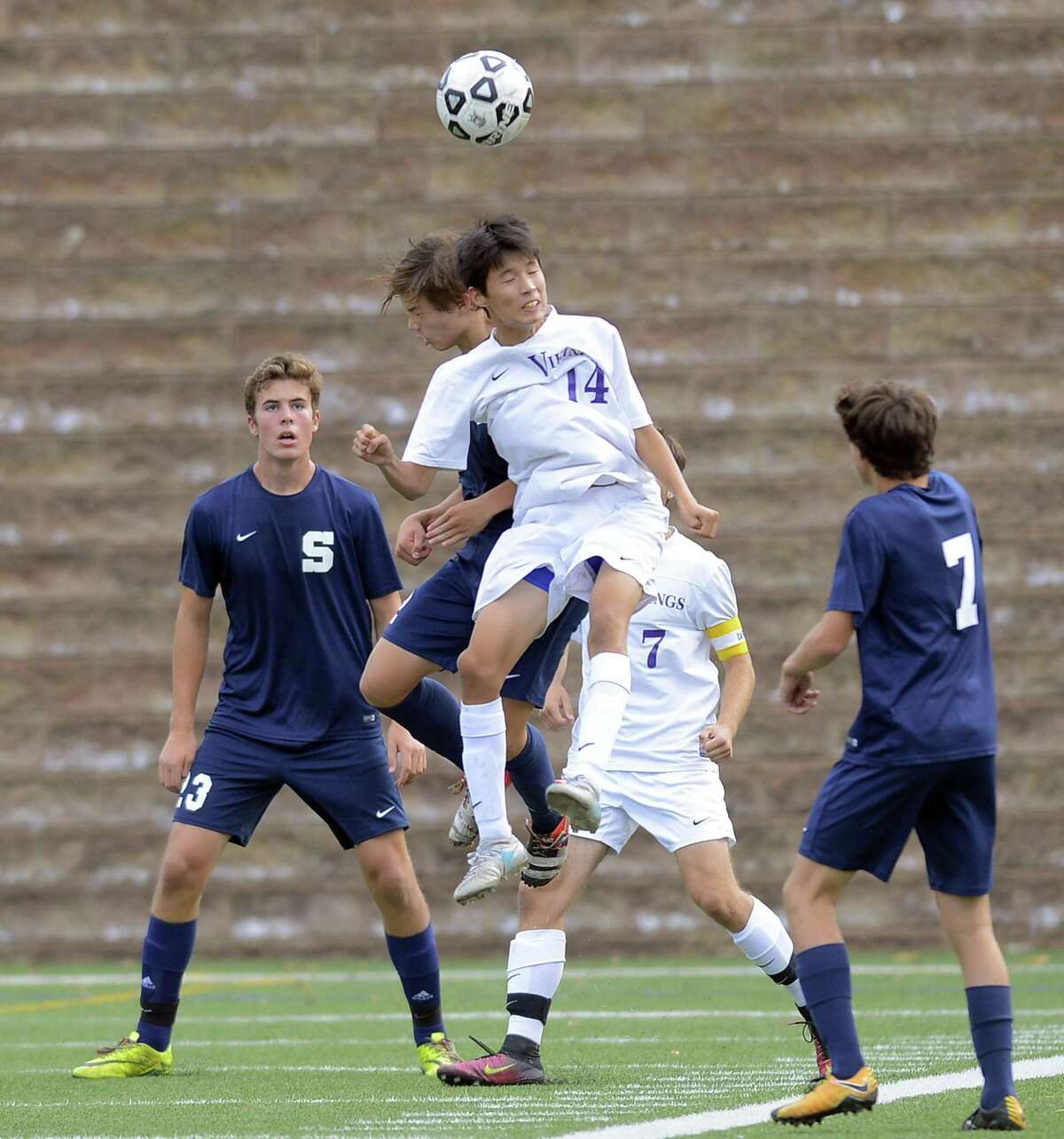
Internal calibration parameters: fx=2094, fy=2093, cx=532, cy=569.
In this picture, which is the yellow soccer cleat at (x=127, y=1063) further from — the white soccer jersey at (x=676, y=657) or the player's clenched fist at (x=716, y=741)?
the player's clenched fist at (x=716, y=741)

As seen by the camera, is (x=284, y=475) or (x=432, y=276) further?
(x=284, y=475)

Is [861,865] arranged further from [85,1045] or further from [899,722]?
[85,1045]

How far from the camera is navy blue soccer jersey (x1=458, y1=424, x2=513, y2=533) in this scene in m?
6.29

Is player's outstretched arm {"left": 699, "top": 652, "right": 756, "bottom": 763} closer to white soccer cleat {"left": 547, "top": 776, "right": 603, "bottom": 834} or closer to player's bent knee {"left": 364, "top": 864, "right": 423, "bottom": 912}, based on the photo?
white soccer cleat {"left": 547, "top": 776, "right": 603, "bottom": 834}

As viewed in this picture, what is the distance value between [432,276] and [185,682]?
1.55 meters

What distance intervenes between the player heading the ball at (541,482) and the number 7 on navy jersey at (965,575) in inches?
37.1

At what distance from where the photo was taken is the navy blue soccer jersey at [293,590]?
6.60 meters

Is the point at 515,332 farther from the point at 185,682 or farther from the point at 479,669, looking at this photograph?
the point at 185,682

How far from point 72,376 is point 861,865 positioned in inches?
375

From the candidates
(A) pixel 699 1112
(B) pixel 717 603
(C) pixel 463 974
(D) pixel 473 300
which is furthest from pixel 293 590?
(C) pixel 463 974

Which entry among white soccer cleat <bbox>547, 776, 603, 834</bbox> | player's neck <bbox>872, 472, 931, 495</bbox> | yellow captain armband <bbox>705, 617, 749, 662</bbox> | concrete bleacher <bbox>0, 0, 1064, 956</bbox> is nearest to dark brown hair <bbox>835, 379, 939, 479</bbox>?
player's neck <bbox>872, 472, 931, 495</bbox>

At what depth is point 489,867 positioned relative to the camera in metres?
5.73

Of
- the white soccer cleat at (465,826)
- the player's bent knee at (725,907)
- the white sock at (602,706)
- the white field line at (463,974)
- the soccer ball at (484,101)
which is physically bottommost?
the white field line at (463,974)

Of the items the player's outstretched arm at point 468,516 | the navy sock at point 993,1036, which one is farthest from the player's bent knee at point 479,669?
the navy sock at point 993,1036
